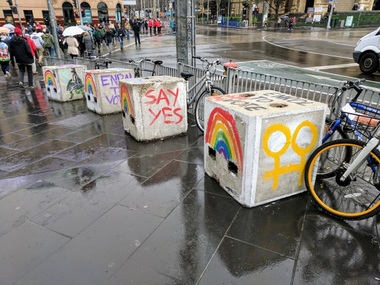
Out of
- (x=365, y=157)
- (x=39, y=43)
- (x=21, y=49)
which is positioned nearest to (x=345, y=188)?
(x=365, y=157)

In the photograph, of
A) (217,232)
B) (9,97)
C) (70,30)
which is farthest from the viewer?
(70,30)

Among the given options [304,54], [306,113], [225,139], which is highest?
[306,113]

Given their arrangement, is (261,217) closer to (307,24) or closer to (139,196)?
(139,196)

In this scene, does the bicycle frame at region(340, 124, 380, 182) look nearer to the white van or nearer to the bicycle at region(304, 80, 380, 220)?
the bicycle at region(304, 80, 380, 220)

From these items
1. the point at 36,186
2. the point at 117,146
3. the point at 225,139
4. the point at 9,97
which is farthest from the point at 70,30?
the point at 225,139

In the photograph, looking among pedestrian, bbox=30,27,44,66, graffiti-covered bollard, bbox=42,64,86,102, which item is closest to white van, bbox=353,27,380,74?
graffiti-covered bollard, bbox=42,64,86,102

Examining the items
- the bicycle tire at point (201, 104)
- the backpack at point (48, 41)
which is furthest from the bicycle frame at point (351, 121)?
the backpack at point (48, 41)

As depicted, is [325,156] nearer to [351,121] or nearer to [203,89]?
A: [351,121]

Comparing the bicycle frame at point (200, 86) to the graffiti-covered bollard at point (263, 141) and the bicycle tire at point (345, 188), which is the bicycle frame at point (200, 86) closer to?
the graffiti-covered bollard at point (263, 141)

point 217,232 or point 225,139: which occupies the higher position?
point 225,139

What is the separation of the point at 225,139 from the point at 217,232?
3.53ft

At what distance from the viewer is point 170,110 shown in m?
5.45

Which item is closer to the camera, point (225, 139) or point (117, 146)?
point (225, 139)

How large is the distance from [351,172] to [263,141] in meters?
1.09
